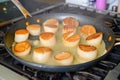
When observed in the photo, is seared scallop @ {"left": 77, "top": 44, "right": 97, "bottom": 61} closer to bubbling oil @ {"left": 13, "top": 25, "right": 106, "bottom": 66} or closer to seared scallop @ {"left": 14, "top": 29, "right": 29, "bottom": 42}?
bubbling oil @ {"left": 13, "top": 25, "right": 106, "bottom": 66}

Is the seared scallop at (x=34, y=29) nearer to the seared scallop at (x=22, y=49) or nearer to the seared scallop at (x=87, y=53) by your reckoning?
the seared scallop at (x=22, y=49)

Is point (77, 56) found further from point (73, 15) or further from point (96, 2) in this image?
point (96, 2)

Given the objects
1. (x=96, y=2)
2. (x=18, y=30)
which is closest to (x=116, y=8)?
(x=96, y=2)

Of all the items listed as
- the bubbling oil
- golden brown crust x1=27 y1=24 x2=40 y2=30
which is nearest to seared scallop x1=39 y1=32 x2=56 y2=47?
the bubbling oil

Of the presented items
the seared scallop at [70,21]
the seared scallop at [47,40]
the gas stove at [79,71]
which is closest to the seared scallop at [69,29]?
the seared scallop at [70,21]

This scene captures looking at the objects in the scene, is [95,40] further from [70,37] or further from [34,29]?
[34,29]
